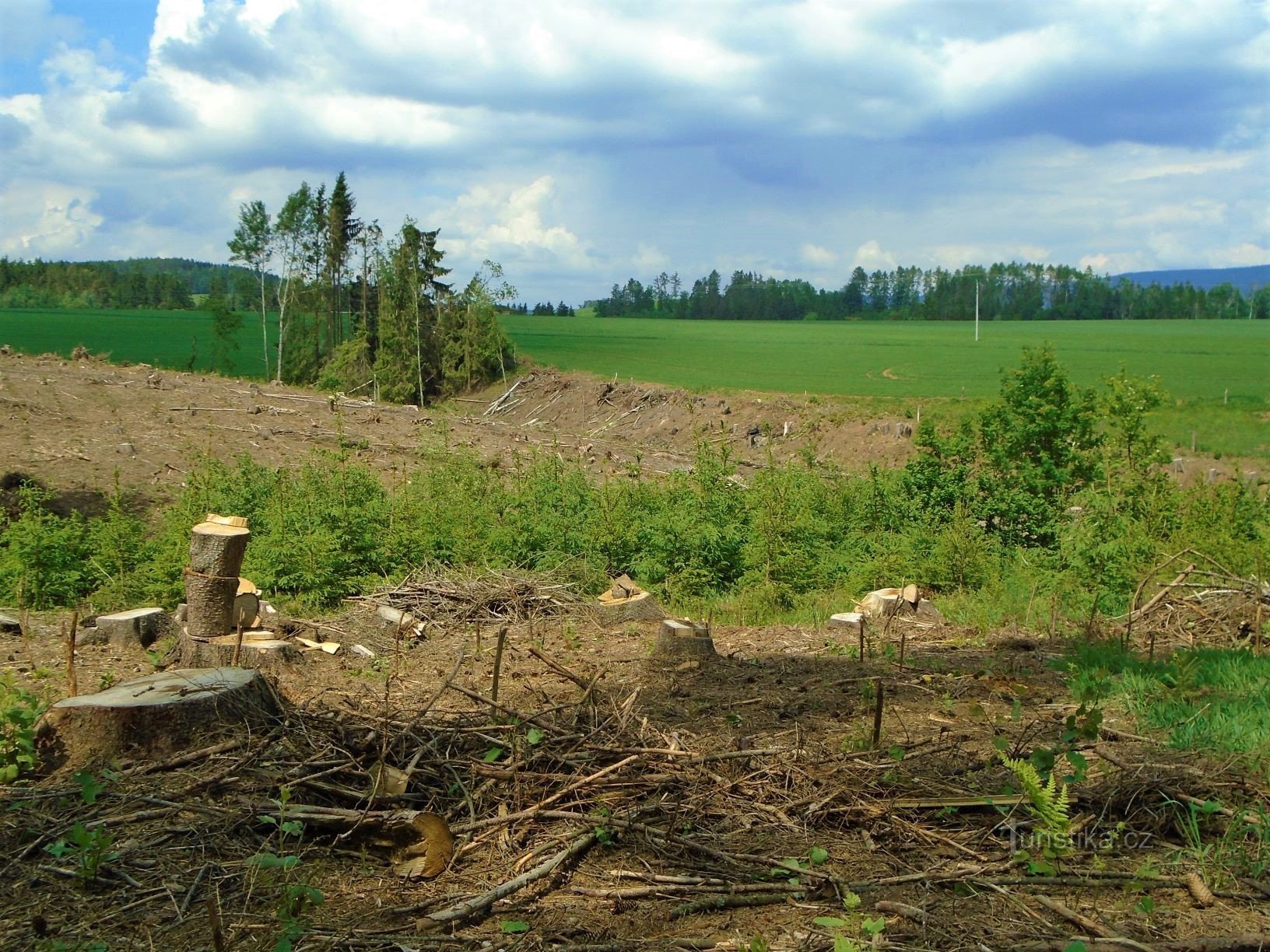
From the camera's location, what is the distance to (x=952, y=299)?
12394 centimetres

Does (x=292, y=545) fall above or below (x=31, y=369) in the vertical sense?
below

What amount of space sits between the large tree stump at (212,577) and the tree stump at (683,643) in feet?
10.2

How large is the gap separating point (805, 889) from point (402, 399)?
137ft

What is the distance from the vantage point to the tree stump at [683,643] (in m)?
7.11

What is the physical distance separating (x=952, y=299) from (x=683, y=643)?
411 feet

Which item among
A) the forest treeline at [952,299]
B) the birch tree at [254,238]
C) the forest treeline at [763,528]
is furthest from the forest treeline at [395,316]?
the forest treeline at [952,299]

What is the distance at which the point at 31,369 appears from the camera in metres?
25.5

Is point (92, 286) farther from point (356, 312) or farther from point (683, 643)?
point (683, 643)

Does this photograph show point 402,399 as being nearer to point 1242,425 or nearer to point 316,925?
point 1242,425

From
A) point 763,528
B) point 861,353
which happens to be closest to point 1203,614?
point 763,528

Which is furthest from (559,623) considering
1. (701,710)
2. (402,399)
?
(402,399)

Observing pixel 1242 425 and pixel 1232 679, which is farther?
pixel 1242 425

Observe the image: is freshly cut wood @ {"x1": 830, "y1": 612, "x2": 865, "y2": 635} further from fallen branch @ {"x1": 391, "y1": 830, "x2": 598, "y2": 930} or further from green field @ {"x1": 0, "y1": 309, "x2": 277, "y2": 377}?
green field @ {"x1": 0, "y1": 309, "x2": 277, "y2": 377}

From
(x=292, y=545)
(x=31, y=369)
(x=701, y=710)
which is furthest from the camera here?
(x=31, y=369)
